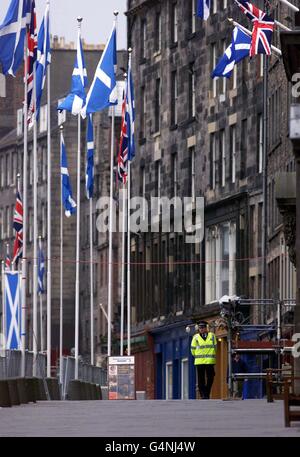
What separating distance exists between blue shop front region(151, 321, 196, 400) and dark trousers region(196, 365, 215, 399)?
38136mm

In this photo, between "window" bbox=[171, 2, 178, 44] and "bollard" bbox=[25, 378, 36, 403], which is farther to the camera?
"window" bbox=[171, 2, 178, 44]

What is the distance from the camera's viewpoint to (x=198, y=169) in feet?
293

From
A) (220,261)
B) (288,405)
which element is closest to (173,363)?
(220,261)

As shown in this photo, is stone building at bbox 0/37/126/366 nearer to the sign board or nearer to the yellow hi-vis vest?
the sign board

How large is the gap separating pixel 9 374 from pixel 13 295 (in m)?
12.2

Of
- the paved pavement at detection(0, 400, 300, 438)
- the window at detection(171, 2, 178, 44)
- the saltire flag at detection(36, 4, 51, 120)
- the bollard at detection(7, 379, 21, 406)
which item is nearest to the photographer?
the paved pavement at detection(0, 400, 300, 438)

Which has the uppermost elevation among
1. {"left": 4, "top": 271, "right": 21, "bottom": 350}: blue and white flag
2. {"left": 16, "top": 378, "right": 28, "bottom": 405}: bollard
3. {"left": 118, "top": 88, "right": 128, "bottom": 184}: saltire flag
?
{"left": 118, "top": 88, "right": 128, "bottom": 184}: saltire flag

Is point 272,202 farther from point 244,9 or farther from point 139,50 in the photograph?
point 244,9

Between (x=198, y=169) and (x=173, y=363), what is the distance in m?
8.97

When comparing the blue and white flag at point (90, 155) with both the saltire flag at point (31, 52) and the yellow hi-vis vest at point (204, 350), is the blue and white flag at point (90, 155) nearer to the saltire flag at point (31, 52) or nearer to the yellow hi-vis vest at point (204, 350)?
the saltire flag at point (31, 52)

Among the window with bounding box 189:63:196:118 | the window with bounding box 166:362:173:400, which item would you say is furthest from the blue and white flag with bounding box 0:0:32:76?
the window with bounding box 166:362:173:400

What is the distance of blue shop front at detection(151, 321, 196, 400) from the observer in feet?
292

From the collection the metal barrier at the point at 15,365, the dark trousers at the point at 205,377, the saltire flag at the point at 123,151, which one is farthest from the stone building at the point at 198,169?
the metal barrier at the point at 15,365

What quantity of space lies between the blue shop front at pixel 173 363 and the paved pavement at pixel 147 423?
174 feet
